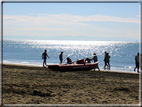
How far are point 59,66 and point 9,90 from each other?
6704 millimetres

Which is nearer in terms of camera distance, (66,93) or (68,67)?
(66,93)

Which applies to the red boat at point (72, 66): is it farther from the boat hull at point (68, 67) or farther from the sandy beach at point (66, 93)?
the sandy beach at point (66, 93)

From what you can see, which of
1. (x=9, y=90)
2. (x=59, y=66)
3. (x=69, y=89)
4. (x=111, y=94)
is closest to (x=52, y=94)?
(x=69, y=89)

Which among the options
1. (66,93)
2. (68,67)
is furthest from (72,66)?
(66,93)

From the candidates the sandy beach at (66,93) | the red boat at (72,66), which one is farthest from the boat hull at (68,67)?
the sandy beach at (66,93)

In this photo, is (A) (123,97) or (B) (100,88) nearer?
(A) (123,97)

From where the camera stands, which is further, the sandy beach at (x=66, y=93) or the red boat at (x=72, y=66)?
the red boat at (x=72, y=66)

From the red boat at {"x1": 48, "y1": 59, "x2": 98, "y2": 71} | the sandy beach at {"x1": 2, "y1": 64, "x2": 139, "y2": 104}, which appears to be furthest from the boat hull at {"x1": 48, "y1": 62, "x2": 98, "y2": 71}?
the sandy beach at {"x1": 2, "y1": 64, "x2": 139, "y2": 104}

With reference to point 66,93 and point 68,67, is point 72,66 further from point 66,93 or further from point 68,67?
point 66,93

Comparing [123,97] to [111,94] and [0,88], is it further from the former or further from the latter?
[0,88]

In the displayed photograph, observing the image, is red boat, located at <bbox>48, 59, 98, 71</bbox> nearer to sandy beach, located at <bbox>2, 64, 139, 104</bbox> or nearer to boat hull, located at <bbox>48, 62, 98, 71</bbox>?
boat hull, located at <bbox>48, 62, 98, 71</bbox>

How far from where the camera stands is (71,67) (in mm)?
15289

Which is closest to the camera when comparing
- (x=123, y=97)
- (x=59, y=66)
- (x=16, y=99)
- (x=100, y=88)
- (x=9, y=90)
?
(x=16, y=99)

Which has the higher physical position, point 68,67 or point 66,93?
point 68,67
